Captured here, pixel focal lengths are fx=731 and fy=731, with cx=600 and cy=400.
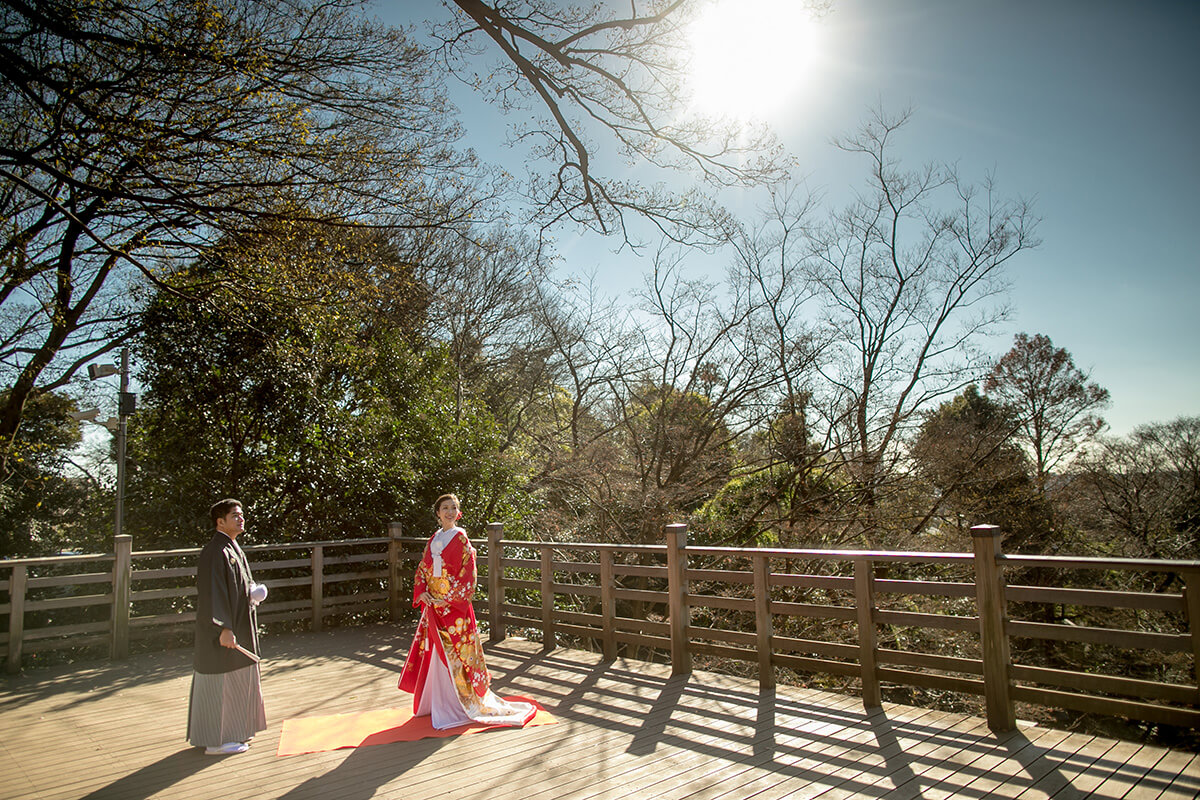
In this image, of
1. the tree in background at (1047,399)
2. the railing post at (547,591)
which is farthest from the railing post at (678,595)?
the tree in background at (1047,399)

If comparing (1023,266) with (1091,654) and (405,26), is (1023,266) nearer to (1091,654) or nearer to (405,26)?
(1091,654)

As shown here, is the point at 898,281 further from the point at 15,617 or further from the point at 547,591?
the point at 15,617

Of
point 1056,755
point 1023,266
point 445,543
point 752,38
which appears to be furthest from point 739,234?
point 1056,755

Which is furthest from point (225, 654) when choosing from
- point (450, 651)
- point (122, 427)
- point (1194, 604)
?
point (122, 427)

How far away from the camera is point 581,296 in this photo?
14.5 m

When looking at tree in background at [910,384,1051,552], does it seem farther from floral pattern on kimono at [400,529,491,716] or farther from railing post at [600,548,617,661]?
floral pattern on kimono at [400,529,491,716]

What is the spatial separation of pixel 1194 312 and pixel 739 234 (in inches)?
274

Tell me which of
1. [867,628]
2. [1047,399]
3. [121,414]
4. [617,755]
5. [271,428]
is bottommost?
[617,755]

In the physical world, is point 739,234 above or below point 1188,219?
above

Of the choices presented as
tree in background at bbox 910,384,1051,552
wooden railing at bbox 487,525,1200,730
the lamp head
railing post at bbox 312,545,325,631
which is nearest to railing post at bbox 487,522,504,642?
wooden railing at bbox 487,525,1200,730

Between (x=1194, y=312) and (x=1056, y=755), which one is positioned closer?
(x=1056, y=755)

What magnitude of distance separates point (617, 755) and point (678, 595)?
1717 millimetres

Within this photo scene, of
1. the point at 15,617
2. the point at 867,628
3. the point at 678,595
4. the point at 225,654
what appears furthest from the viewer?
the point at 15,617

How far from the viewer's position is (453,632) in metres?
4.87
